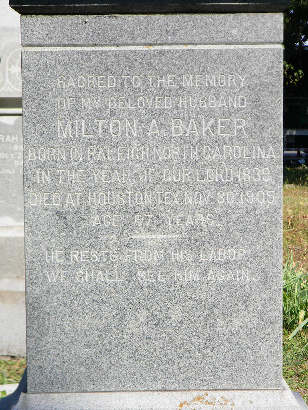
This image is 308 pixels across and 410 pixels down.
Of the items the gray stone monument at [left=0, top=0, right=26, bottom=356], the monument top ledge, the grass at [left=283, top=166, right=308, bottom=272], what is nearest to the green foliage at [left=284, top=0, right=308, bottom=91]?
the grass at [left=283, top=166, right=308, bottom=272]

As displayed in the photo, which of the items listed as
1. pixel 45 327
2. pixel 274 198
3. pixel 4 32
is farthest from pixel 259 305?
pixel 4 32

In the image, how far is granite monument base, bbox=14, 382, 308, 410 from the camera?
2756mm

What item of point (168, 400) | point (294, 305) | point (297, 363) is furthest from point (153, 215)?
point (294, 305)

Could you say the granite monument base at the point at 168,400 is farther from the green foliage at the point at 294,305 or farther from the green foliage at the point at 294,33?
the green foliage at the point at 294,33

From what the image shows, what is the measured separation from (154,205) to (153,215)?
0.05m

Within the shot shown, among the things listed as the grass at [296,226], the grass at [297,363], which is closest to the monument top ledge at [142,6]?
the grass at [297,363]

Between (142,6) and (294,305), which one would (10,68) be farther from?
(294,305)

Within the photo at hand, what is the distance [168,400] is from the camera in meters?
2.80

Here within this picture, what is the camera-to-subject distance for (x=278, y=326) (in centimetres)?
288

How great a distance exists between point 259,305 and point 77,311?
38.3 inches

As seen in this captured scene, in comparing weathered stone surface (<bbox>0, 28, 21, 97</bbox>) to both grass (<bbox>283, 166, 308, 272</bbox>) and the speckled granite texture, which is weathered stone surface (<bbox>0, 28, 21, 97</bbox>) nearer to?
the speckled granite texture

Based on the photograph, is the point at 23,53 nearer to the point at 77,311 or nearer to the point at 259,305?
the point at 77,311

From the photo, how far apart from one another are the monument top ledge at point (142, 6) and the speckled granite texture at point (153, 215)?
56 mm

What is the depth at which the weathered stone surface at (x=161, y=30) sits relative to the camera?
2.81m
